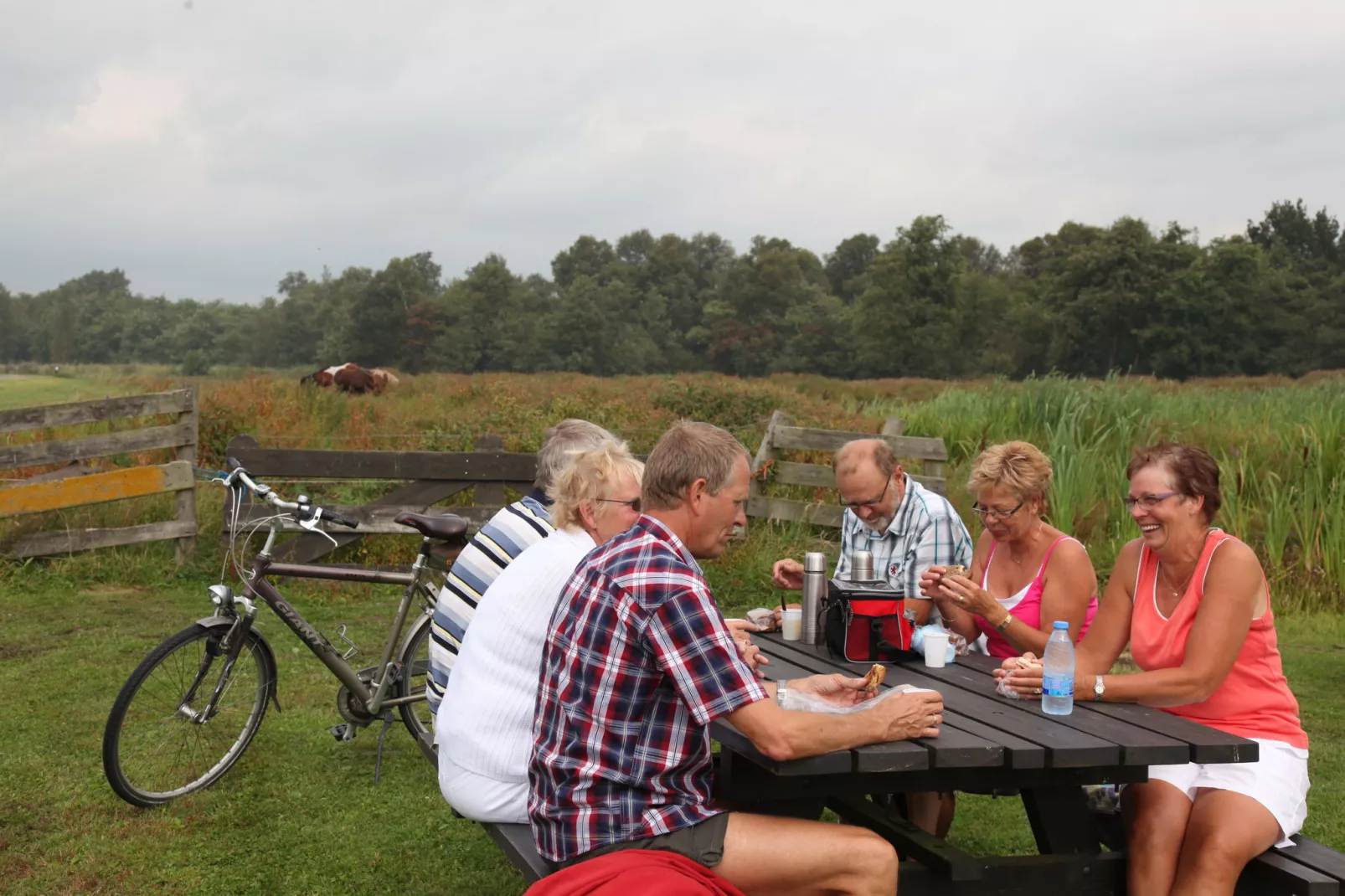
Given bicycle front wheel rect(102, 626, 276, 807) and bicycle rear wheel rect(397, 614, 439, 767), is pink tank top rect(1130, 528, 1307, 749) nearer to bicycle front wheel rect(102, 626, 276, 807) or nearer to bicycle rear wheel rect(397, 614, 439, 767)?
bicycle rear wheel rect(397, 614, 439, 767)

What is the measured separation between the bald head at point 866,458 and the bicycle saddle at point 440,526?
1.65m

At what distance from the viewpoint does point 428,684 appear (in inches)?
158

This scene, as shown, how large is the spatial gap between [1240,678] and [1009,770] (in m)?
0.89

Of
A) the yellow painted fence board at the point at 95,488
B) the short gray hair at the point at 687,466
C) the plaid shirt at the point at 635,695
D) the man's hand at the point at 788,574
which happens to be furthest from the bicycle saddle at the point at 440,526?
the yellow painted fence board at the point at 95,488

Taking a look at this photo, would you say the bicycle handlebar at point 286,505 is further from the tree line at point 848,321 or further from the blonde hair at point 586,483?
the tree line at point 848,321

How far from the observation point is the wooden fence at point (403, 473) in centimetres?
920

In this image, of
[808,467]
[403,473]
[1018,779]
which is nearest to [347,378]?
[403,473]

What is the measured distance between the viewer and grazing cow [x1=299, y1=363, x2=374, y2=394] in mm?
18484

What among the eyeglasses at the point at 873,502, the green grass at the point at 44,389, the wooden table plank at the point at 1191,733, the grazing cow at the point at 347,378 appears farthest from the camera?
the grazing cow at the point at 347,378

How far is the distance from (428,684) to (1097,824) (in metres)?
2.17

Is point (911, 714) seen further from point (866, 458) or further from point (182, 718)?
point (182, 718)

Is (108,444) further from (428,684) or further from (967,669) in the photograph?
(967,669)

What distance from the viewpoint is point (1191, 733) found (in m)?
2.90

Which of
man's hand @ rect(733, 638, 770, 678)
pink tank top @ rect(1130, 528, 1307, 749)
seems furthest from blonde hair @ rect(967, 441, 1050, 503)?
man's hand @ rect(733, 638, 770, 678)
